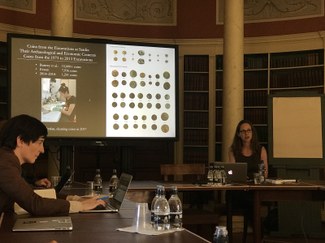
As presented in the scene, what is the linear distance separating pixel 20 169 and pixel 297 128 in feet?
12.7

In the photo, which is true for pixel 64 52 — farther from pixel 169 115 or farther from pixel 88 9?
pixel 88 9

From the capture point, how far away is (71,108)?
5.79 meters

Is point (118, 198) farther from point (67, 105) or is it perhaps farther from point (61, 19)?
point (61, 19)

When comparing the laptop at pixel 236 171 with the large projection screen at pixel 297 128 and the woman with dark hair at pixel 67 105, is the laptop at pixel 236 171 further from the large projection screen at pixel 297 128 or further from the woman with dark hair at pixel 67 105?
the woman with dark hair at pixel 67 105

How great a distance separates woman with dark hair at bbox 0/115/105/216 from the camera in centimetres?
256

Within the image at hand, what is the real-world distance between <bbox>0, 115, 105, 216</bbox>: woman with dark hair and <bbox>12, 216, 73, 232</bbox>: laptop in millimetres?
78

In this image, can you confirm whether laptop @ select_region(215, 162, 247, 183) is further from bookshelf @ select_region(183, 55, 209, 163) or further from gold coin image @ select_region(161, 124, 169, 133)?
bookshelf @ select_region(183, 55, 209, 163)

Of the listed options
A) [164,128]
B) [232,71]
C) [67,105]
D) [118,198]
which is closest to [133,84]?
[164,128]

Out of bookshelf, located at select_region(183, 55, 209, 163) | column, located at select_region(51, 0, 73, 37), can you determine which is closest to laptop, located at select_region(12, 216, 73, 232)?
column, located at select_region(51, 0, 73, 37)

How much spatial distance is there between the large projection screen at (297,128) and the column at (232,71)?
995 millimetres

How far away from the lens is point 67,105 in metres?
5.77

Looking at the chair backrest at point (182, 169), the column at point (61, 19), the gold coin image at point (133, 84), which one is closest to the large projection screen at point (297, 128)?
the chair backrest at point (182, 169)

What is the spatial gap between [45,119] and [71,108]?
31cm

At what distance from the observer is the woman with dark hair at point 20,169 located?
101 inches
